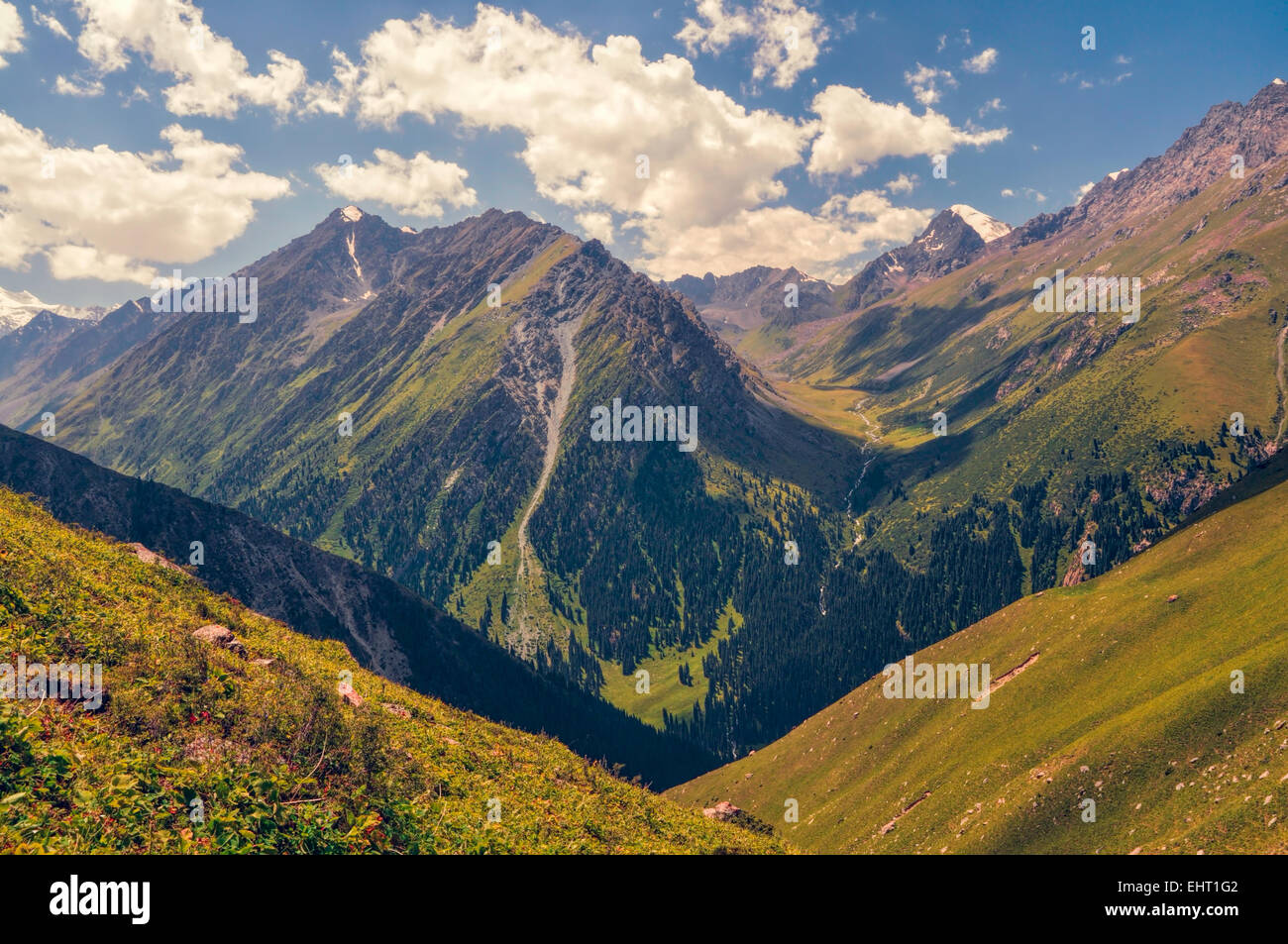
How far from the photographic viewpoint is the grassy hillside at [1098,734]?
62531 millimetres

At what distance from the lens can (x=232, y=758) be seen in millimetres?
29188

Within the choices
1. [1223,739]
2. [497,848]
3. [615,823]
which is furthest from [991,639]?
[497,848]

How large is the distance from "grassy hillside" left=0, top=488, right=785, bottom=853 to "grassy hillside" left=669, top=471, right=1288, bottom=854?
1505 inches

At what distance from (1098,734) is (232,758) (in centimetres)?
9395

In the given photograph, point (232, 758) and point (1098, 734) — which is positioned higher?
point (232, 758)

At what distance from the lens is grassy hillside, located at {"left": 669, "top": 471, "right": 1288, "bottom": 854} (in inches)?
2462

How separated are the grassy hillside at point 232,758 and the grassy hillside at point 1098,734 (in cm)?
3824

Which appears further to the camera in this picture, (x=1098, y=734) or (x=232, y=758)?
(x=1098, y=734)

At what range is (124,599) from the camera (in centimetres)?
A: 4631

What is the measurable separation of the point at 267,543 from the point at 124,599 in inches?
4055

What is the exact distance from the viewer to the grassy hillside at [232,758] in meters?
22.9

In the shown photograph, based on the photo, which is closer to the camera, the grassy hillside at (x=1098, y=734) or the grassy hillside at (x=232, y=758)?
the grassy hillside at (x=232, y=758)
